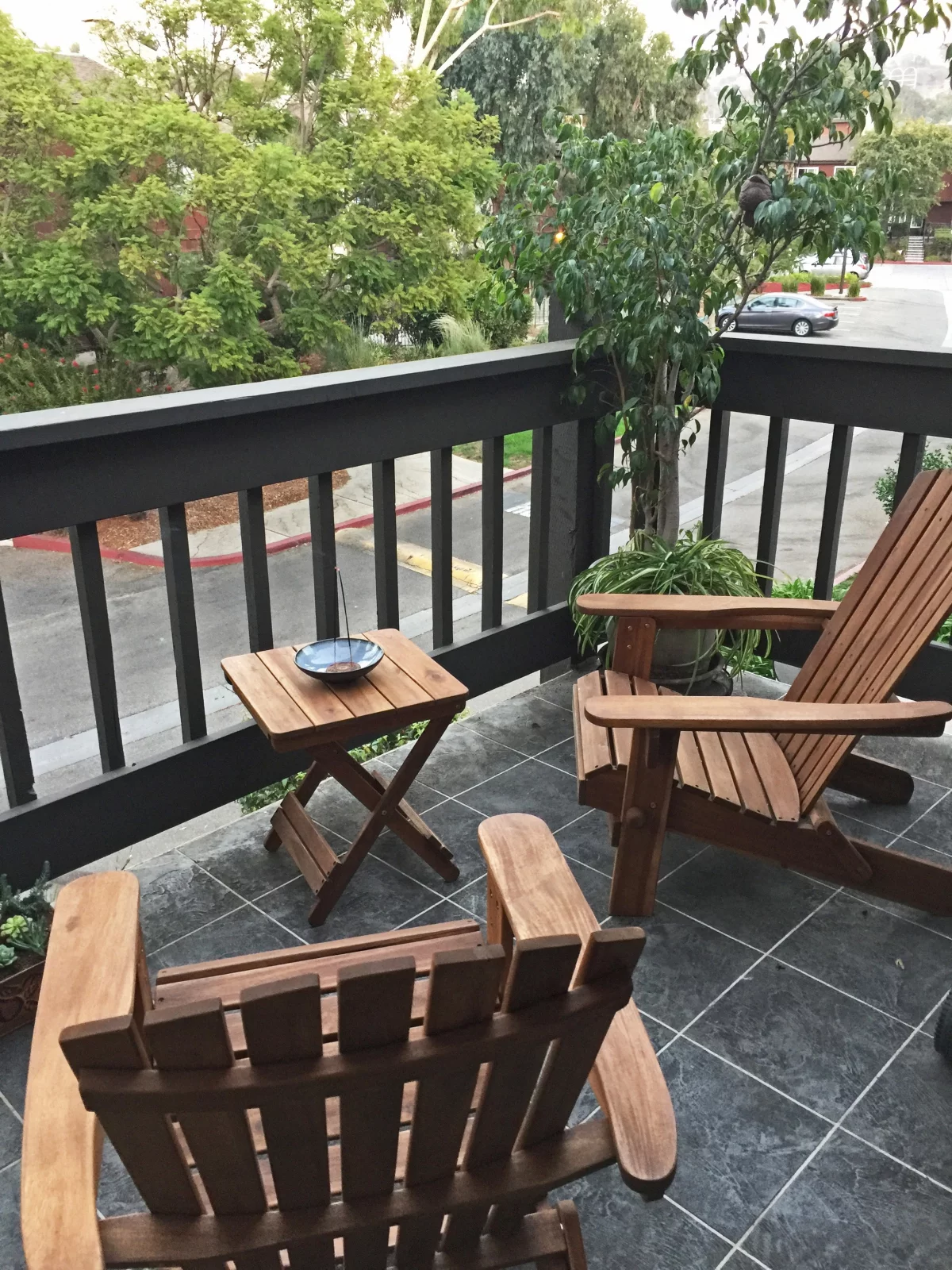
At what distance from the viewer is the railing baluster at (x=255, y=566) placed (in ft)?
8.18

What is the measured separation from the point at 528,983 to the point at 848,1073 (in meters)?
1.28

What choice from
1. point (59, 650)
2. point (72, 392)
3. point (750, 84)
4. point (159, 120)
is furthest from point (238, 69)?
point (750, 84)

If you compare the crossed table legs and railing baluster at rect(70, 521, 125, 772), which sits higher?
railing baluster at rect(70, 521, 125, 772)

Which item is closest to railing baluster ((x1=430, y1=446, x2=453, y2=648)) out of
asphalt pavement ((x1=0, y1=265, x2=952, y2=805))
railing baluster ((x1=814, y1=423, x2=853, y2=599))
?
railing baluster ((x1=814, y1=423, x2=853, y2=599))

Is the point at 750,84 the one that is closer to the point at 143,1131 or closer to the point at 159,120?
the point at 143,1131

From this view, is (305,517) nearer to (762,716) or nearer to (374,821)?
(374,821)

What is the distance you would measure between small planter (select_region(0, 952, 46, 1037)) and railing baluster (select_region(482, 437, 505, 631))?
1659 mm

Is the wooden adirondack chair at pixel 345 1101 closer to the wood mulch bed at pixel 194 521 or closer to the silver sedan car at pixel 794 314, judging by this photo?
the silver sedan car at pixel 794 314

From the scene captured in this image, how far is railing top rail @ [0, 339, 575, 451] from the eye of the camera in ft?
6.66

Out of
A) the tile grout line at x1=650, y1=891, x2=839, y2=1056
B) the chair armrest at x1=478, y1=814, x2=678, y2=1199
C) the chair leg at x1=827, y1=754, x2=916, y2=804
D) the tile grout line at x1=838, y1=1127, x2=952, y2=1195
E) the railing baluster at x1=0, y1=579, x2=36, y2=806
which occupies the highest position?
the chair armrest at x1=478, y1=814, x2=678, y2=1199

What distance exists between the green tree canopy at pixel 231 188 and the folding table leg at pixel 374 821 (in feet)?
43.9

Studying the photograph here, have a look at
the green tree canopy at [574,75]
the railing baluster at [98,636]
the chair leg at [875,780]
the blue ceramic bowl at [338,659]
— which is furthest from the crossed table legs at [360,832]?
the green tree canopy at [574,75]

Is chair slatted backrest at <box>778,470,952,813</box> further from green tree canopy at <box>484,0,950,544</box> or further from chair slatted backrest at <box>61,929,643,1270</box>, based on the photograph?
chair slatted backrest at <box>61,929,643,1270</box>

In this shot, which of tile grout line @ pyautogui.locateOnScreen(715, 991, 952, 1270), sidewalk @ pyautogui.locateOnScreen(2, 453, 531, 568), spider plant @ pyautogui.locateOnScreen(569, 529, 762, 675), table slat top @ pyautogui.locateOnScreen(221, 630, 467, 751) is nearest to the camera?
tile grout line @ pyautogui.locateOnScreen(715, 991, 952, 1270)
